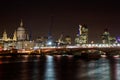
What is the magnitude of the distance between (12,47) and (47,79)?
158944 millimetres

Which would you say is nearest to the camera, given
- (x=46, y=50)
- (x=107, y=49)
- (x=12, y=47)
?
(x=107, y=49)

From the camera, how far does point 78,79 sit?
42000 mm

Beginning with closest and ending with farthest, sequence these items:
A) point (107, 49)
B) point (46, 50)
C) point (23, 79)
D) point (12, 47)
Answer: point (23, 79) → point (107, 49) → point (46, 50) → point (12, 47)

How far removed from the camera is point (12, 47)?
200 m

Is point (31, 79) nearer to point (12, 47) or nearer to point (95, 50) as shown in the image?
point (95, 50)

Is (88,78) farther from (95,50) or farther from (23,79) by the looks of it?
(95,50)

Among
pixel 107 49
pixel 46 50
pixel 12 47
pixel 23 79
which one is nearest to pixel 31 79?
pixel 23 79

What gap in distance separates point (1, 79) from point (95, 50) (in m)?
84.6

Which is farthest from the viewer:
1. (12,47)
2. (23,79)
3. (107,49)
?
(12,47)

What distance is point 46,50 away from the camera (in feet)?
589

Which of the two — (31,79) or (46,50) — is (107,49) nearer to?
(46,50)

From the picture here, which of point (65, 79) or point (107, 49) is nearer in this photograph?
point (65, 79)

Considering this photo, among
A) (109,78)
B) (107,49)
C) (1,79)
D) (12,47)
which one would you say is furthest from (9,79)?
(12,47)

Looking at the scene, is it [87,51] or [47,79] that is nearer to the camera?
[47,79]
